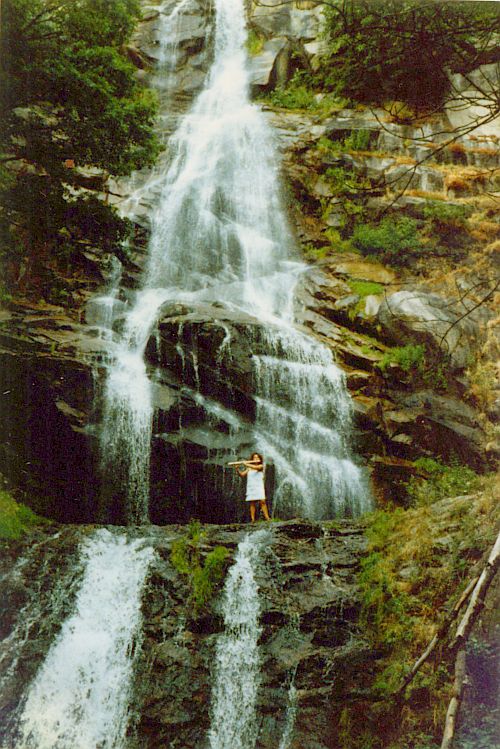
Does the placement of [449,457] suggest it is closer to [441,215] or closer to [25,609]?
[441,215]

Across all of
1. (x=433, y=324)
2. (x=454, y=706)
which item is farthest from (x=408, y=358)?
(x=454, y=706)

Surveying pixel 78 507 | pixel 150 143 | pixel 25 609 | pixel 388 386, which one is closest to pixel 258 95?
pixel 150 143

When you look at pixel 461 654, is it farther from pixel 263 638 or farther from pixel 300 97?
pixel 300 97

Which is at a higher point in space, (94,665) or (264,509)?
(264,509)

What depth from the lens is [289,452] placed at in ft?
24.0

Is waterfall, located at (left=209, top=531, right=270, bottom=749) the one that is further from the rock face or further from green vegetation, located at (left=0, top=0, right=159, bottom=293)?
green vegetation, located at (left=0, top=0, right=159, bottom=293)

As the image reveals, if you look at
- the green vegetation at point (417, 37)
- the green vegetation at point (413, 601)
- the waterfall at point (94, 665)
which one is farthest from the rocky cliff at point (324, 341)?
the green vegetation at point (413, 601)

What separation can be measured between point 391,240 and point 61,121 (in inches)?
231

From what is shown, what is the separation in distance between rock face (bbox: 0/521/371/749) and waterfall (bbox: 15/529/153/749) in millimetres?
99

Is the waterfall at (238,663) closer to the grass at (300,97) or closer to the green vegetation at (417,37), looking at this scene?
the green vegetation at (417,37)

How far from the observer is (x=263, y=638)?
15.3 ft

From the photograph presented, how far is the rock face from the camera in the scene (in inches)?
164

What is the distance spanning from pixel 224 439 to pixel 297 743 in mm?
3625

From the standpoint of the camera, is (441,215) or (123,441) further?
(441,215)
